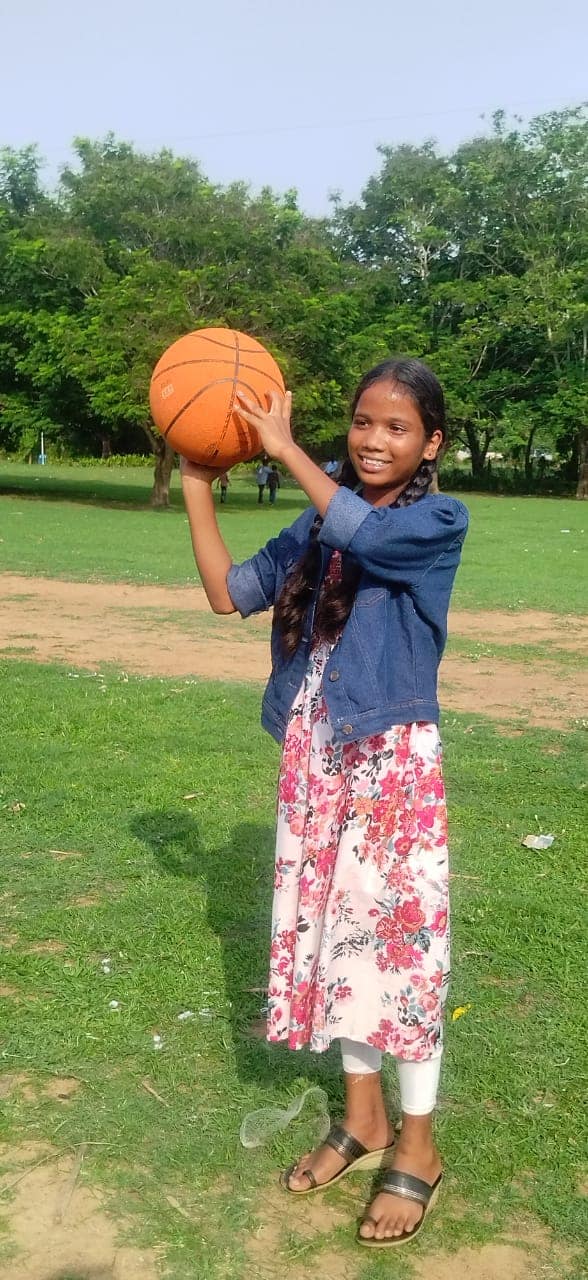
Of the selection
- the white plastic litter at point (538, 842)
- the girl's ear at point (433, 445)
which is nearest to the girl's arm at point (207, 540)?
the girl's ear at point (433, 445)

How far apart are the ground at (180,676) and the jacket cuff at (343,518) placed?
1585mm

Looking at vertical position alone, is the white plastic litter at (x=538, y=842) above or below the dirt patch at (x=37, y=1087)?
above

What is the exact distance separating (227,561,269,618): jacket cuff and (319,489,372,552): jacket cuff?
0.51 metres

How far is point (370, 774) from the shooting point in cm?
265

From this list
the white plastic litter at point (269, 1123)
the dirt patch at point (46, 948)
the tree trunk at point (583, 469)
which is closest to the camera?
the white plastic litter at point (269, 1123)

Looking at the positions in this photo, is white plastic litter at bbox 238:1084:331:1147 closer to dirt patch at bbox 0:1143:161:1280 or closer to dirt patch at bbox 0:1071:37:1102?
dirt patch at bbox 0:1143:161:1280

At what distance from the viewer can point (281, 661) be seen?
286 centimetres

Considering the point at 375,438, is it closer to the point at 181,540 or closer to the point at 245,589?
the point at 245,589

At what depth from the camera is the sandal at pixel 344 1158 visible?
108 inches

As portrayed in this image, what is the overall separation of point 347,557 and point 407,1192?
149cm

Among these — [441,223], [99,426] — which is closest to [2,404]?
[99,426]

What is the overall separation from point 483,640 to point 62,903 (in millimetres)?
6720

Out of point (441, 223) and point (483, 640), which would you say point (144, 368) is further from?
point (441, 223)

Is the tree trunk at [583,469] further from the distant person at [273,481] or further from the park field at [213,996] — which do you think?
the park field at [213,996]
